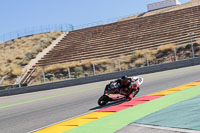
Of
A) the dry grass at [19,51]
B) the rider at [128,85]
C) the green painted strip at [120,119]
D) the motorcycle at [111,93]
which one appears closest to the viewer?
the green painted strip at [120,119]

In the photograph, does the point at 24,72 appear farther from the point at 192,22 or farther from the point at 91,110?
the point at 91,110

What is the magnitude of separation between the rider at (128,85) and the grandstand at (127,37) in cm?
2501

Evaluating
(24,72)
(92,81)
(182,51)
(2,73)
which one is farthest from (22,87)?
(182,51)

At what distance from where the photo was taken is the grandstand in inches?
1456

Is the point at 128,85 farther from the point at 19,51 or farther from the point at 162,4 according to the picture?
the point at 162,4

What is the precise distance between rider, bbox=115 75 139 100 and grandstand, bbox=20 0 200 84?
25.0m

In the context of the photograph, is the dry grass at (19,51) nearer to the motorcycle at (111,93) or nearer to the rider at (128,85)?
the motorcycle at (111,93)

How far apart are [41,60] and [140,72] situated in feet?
72.1

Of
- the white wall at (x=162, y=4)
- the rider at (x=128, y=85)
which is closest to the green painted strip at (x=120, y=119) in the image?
the rider at (x=128, y=85)

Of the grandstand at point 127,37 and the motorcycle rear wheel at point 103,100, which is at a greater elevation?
the grandstand at point 127,37

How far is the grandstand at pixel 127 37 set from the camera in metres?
37.0

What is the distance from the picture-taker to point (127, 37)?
41.7 meters

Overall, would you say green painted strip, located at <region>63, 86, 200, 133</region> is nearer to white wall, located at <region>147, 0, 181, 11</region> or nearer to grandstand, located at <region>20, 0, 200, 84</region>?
grandstand, located at <region>20, 0, 200, 84</region>

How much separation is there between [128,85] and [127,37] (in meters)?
31.8
